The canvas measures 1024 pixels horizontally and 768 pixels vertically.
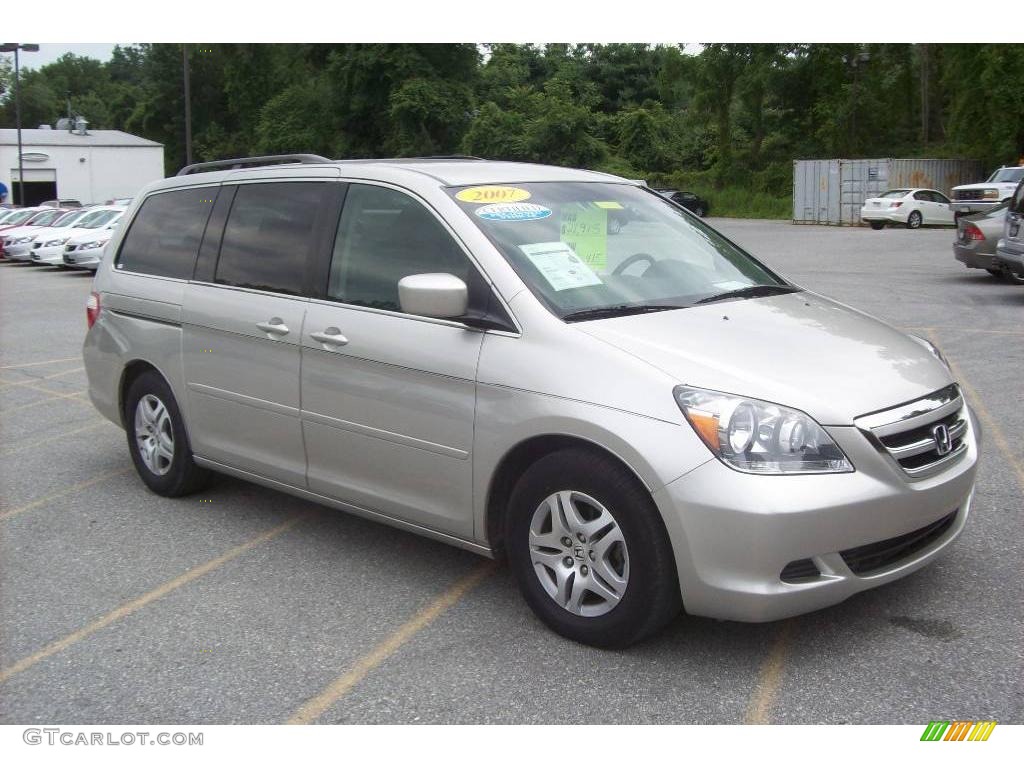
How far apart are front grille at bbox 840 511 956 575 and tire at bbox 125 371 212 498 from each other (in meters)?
3.56

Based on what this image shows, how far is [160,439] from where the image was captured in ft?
19.4

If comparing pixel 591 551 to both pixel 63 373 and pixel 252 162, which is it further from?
pixel 63 373

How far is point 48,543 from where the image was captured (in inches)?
210

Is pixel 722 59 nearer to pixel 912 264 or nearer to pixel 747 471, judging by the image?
pixel 912 264

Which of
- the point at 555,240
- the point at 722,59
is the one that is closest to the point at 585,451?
the point at 555,240

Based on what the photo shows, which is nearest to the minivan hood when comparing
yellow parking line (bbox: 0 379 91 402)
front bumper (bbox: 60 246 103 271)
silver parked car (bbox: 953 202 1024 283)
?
yellow parking line (bbox: 0 379 91 402)

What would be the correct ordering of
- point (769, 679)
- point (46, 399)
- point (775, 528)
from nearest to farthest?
point (775, 528) → point (769, 679) → point (46, 399)

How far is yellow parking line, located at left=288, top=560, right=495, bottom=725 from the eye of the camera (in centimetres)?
355

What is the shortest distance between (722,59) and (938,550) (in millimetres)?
58412

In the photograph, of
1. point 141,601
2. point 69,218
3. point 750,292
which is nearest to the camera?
point 141,601

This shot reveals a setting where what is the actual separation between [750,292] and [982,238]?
13.5 meters

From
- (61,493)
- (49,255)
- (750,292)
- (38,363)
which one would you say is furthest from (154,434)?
(49,255)

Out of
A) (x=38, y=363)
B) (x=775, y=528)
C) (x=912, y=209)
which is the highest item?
(x=912, y=209)

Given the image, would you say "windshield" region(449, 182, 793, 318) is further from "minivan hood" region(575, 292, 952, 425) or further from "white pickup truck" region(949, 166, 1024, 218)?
"white pickup truck" region(949, 166, 1024, 218)
